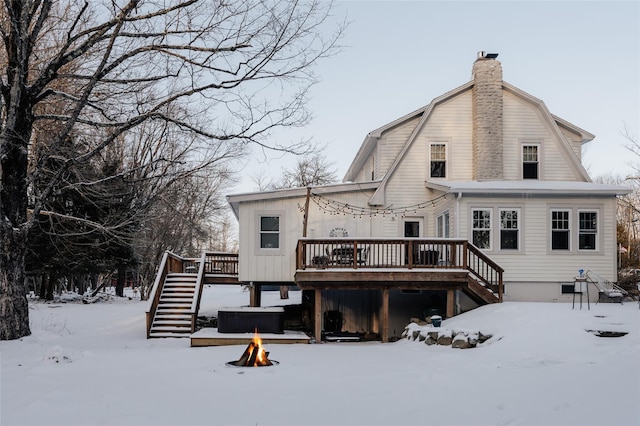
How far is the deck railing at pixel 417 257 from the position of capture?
54.6 feet

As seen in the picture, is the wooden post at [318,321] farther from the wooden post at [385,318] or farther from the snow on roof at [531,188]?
the snow on roof at [531,188]

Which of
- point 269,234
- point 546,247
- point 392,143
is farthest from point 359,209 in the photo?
point 546,247

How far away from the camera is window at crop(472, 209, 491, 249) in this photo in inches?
728

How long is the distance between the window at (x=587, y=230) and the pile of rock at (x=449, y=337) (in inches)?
263

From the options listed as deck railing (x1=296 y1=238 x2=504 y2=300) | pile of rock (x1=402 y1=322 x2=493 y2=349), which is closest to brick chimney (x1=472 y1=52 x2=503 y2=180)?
deck railing (x1=296 y1=238 x2=504 y2=300)

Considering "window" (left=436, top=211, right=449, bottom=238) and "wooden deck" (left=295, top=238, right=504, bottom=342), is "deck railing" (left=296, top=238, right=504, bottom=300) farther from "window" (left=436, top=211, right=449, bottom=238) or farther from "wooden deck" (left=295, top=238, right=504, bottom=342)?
"window" (left=436, top=211, right=449, bottom=238)

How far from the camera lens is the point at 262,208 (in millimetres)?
19438

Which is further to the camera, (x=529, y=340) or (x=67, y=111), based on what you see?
(x=67, y=111)

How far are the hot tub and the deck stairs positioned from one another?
2.13 meters

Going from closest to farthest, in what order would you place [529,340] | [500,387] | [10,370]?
[500,387]
[10,370]
[529,340]

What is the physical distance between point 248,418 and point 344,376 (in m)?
3.22

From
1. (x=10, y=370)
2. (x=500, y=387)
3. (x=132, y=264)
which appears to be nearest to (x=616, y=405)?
(x=500, y=387)

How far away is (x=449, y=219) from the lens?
739 inches

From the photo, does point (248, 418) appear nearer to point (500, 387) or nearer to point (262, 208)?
point (500, 387)
